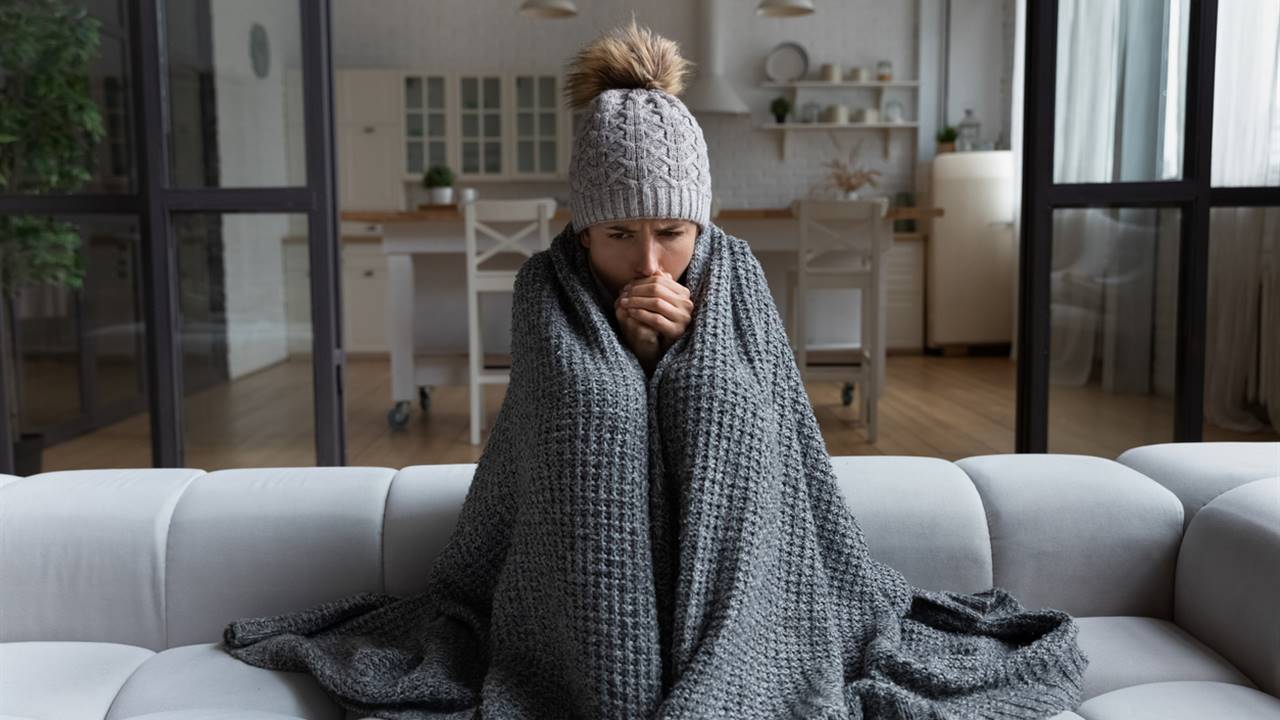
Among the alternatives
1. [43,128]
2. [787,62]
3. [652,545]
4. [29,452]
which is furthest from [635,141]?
[787,62]

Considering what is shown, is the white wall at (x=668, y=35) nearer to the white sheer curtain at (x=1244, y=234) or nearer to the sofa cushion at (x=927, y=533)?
the white sheer curtain at (x=1244, y=234)

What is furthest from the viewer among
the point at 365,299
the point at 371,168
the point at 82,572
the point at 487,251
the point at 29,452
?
the point at 371,168

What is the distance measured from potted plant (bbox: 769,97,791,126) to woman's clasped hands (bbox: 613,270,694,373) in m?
6.11

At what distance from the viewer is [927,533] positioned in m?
1.43

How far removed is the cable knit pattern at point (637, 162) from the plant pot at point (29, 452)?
2382mm

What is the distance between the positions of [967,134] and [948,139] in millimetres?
126

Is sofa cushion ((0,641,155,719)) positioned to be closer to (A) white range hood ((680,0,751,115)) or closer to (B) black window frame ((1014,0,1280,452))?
(B) black window frame ((1014,0,1280,452))

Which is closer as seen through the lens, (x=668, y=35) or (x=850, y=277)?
(x=850, y=277)

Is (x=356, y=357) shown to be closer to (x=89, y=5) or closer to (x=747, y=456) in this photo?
(x=89, y=5)

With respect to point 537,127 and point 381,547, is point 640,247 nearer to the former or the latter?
point 381,547

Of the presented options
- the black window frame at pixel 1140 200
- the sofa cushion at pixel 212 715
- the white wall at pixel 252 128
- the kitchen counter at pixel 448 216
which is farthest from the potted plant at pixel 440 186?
the sofa cushion at pixel 212 715

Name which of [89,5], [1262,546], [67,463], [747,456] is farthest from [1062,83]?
[67,463]

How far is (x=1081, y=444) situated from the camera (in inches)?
100.0

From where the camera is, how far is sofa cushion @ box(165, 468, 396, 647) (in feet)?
4.67
